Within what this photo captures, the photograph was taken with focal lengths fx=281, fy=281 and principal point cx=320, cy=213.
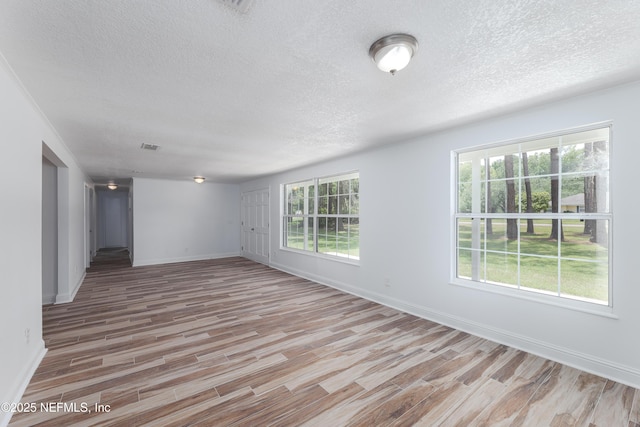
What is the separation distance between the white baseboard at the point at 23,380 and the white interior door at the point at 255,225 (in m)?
4.98

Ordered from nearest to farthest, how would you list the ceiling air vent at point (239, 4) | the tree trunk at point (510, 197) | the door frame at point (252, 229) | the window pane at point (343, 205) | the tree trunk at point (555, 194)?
the ceiling air vent at point (239, 4) → the tree trunk at point (555, 194) → the tree trunk at point (510, 197) → the window pane at point (343, 205) → the door frame at point (252, 229)

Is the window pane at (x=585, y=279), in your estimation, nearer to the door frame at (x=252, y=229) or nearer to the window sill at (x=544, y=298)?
the window sill at (x=544, y=298)

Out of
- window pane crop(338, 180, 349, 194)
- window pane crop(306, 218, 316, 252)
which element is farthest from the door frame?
window pane crop(338, 180, 349, 194)

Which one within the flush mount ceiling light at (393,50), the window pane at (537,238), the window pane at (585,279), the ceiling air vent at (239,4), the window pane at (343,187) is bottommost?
the window pane at (585,279)

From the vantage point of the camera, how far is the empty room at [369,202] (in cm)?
159

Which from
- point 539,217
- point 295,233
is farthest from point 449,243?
point 295,233

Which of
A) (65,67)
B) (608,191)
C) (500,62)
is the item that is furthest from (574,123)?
(65,67)

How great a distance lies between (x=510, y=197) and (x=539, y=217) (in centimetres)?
34

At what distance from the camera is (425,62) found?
187 cm

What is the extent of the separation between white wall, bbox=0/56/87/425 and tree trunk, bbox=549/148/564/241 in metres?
4.39

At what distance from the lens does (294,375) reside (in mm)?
2363

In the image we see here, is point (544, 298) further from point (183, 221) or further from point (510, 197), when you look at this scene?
point (183, 221)

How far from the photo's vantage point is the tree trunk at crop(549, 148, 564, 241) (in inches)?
106

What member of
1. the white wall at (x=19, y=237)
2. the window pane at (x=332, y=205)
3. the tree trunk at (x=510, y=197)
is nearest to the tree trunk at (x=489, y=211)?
the tree trunk at (x=510, y=197)
